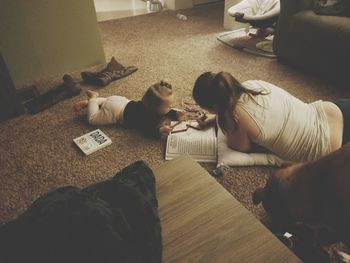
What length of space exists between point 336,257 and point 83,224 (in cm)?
99

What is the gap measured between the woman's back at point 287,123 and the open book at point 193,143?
281 millimetres

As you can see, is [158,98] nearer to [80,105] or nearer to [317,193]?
[80,105]

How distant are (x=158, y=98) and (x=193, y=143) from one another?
315mm

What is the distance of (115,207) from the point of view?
2.28ft

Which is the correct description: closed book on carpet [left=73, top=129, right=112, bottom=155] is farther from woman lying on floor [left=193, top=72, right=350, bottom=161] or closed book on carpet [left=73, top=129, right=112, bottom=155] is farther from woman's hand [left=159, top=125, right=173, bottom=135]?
woman lying on floor [left=193, top=72, right=350, bottom=161]

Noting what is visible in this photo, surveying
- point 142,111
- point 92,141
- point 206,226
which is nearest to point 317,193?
point 206,226

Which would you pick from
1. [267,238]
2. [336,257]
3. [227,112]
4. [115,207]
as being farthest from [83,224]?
[336,257]

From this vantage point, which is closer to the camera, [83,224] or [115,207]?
[83,224]

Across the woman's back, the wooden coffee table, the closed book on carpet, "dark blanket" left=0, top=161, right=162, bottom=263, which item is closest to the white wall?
the woman's back

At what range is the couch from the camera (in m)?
1.99

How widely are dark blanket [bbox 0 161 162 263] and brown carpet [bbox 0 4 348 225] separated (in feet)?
2.46

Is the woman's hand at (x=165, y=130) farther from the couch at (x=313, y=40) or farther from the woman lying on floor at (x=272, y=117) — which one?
the couch at (x=313, y=40)

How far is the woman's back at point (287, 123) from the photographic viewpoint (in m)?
1.30

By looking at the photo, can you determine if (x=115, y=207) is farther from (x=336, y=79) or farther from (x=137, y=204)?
(x=336, y=79)
